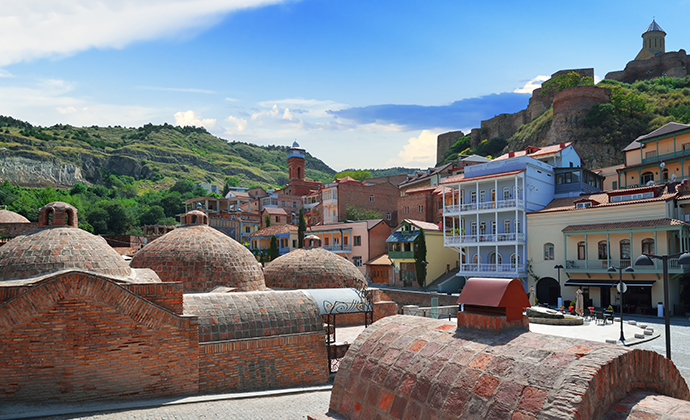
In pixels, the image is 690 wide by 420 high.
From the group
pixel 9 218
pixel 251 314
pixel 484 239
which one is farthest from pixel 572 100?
pixel 9 218

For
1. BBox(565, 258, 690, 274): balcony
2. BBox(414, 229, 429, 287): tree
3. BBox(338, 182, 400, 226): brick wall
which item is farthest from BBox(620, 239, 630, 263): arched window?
BBox(338, 182, 400, 226): brick wall

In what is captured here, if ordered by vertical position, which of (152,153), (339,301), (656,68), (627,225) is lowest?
(339,301)

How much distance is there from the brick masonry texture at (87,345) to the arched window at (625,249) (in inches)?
1052

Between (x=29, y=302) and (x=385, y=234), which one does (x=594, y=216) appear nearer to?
(x=385, y=234)

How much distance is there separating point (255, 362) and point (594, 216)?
25465mm

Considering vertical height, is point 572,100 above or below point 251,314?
above

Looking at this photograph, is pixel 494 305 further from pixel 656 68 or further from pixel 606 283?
pixel 656 68

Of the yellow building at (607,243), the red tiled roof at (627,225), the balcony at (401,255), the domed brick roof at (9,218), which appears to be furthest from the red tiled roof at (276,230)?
the red tiled roof at (627,225)

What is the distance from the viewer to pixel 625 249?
92.9 feet

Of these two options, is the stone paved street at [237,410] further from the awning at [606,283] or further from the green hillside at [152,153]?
the green hillside at [152,153]

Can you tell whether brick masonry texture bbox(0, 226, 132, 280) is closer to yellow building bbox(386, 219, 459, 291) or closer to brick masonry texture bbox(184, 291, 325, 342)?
brick masonry texture bbox(184, 291, 325, 342)

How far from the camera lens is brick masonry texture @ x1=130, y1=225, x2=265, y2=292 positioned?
19062mm

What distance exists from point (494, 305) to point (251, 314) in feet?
31.8

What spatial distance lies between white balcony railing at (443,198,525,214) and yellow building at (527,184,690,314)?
139 cm
